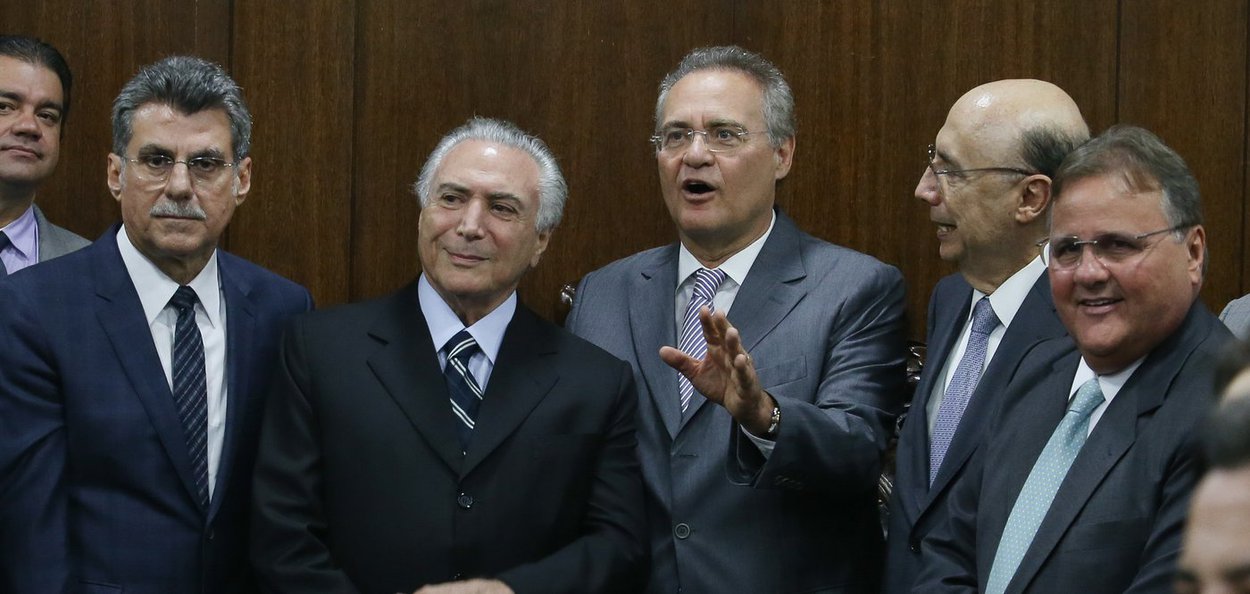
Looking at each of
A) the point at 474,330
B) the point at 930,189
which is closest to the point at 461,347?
the point at 474,330

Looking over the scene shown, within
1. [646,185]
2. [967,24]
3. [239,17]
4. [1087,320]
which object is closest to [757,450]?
[1087,320]

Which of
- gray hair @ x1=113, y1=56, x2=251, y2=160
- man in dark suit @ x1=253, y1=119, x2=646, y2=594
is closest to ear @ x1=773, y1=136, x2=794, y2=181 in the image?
man in dark suit @ x1=253, y1=119, x2=646, y2=594

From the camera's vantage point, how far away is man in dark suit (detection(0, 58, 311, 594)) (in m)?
2.75

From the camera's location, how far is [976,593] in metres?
2.59

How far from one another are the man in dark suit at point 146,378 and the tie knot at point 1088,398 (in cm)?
155

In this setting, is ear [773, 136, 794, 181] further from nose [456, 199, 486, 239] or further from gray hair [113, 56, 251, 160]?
gray hair [113, 56, 251, 160]

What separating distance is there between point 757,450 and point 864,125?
1.44 metres

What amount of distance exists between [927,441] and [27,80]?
2.28m

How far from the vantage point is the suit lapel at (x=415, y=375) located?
2.86 m

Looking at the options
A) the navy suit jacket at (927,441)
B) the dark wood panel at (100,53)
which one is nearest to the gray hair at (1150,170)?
the navy suit jacket at (927,441)

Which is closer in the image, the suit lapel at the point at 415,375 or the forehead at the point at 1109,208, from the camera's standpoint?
the forehead at the point at 1109,208

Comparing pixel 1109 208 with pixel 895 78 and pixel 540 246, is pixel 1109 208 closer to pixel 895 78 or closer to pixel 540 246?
pixel 540 246

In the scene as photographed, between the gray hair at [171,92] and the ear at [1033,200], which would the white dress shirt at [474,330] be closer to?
the gray hair at [171,92]

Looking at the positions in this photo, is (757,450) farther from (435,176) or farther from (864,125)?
(864,125)
